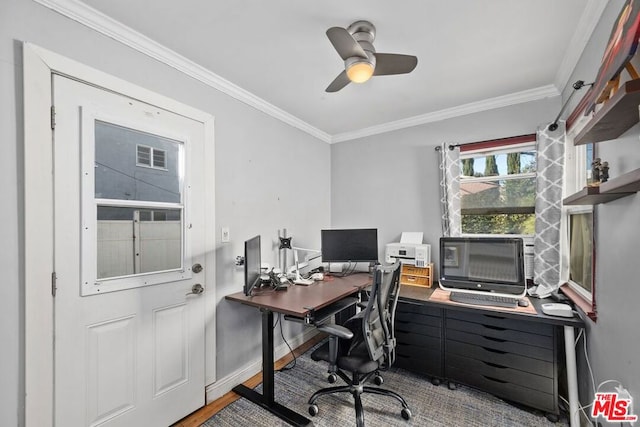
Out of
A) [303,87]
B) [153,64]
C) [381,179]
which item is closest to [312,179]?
[381,179]

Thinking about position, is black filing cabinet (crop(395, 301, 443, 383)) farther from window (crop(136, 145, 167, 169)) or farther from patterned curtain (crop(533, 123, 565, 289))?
window (crop(136, 145, 167, 169))

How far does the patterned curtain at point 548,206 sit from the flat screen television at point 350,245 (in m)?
1.37

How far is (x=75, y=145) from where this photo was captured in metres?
1.44

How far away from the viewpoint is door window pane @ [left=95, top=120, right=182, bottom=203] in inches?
61.1

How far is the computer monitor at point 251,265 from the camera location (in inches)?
74.8

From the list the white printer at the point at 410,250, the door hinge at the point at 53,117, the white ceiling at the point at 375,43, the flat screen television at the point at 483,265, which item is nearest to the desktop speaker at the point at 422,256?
the white printer at the point at 410,250

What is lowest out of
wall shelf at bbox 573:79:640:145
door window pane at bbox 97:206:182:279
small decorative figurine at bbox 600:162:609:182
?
door window pane at bbox 97:206:182:279

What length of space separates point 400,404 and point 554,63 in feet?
9.00

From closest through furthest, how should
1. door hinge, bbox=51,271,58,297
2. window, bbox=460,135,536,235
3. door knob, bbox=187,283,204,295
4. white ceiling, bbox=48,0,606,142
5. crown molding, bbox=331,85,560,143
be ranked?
1. door hinge, bbox=51,271,58,297
2. white ceiling, bbox=48,0,606,142
3. door knob, bbox=187,283,204,295
4. crown molding, bbox=331,85,560,143
5. window, bbox=460,135,536,235

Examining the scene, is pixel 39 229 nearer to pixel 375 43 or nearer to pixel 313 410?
pixel 313 410

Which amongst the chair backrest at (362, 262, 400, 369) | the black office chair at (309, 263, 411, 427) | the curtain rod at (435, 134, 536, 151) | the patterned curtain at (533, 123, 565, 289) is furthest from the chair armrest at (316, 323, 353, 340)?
the curtain rod at (435, 134, 536, 151)

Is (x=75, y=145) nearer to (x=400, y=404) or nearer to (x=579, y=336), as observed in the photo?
(x=400, y=404)

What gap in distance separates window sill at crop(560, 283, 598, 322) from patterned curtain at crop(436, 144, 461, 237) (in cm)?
89

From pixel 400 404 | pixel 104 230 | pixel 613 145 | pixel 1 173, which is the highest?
pixel 613 145
